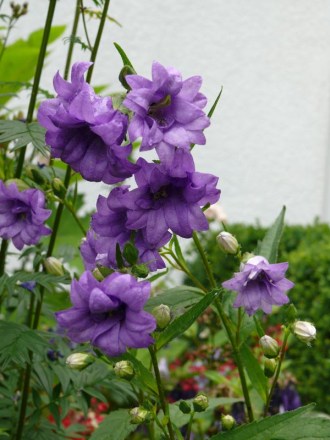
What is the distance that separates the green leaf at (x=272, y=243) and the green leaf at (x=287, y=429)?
10.7 inches

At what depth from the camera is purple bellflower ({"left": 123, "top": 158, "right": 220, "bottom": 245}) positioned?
0.80 meters

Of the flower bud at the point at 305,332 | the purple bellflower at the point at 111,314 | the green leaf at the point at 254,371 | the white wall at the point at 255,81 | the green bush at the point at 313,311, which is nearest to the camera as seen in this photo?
the purple bellflower at the point at 111,314

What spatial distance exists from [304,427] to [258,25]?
5.06 meters

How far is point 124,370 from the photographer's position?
867 mm

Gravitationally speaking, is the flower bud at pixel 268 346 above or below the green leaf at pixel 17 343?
above

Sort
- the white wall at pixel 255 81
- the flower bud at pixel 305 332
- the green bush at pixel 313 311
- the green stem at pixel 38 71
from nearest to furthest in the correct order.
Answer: the flower bud at pixel 305 332 → the green stem at pixel 38 71 → the green bush at pixel 313 311 → the white wall at pixel 255 81

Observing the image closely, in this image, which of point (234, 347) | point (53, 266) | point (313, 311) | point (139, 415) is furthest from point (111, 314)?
point (313, 311)

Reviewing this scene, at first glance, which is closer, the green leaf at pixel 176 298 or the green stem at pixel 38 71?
the green leaf at pixel 176 298

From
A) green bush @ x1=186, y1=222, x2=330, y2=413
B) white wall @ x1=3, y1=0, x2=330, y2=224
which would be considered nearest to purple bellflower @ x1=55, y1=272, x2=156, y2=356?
green bush @ x1=186, y1=222, x2=330, y2=413

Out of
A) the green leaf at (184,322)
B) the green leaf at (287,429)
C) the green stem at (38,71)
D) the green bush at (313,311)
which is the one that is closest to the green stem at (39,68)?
the green stem at (38,71)

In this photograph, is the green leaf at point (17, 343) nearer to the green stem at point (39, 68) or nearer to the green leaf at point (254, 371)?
the green stem at point (39, 68)

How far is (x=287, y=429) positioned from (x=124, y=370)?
0.71ft

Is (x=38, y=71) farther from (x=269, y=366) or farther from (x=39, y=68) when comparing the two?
(x=269, y=366)

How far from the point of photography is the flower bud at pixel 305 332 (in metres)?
0.97
